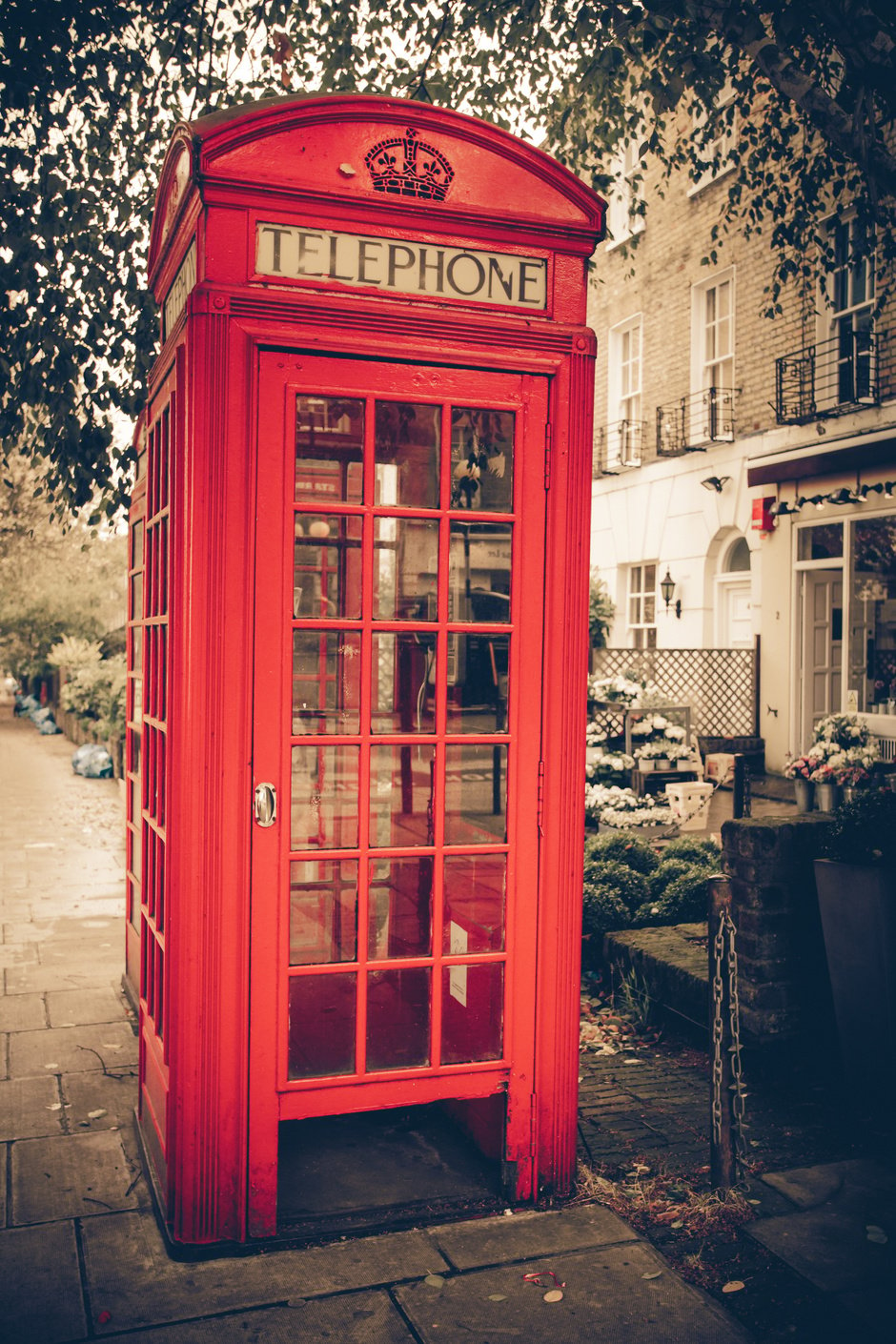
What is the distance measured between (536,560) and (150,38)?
6.54 metres

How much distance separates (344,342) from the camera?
10.8 ft

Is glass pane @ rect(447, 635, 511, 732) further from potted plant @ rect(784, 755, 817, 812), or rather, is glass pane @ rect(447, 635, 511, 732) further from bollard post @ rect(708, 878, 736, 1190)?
potted plant @ rect(784, 755, 817, 812)

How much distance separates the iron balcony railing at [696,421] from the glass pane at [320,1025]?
14.2m

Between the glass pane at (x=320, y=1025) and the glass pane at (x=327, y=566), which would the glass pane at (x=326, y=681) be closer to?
the glass pane at (x=327, y=566)

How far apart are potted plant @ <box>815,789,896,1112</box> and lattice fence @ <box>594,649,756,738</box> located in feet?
35.9

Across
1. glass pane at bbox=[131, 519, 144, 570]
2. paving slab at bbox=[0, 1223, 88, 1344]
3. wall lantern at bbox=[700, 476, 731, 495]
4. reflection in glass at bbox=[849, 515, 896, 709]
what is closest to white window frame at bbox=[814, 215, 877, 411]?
reflection in glass at bbox=[849, 515, 896, 709]

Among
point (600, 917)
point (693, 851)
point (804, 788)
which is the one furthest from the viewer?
point (804, 788)

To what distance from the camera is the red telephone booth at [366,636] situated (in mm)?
3211

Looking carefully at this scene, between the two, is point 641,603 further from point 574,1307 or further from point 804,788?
point 574,1307

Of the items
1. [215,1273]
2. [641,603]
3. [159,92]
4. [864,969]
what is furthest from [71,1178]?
[641,603]

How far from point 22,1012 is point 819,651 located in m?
12.0

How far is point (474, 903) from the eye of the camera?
3.55 meters

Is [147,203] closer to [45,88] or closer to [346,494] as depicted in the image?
[45,88]

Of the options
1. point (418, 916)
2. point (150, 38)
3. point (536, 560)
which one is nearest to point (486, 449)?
point (536, 560)
